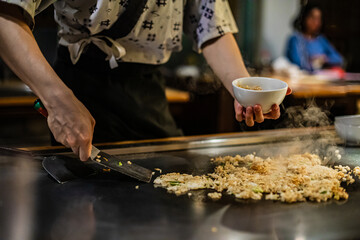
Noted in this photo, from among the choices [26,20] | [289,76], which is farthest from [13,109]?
[289,76]

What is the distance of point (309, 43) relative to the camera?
5.78 m

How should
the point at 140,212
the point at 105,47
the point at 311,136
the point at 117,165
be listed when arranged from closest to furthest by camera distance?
the point at 140,212 < the point at 117,165 < the point at 105,47 < the point at 311,136

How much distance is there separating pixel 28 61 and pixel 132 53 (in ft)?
1.99

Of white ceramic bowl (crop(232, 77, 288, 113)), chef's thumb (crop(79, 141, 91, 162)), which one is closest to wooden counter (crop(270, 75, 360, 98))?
white ceramic bowl (crop(232, 77, 288, 113))

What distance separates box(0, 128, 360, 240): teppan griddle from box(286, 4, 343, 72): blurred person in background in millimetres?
4671

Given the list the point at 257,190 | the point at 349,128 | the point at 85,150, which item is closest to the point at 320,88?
the point at 349,128

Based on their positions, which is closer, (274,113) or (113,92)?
(274,113)

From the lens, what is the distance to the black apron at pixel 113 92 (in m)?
1.71

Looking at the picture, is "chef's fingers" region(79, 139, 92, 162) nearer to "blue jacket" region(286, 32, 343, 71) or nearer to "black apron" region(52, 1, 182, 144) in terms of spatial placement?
"black apron" region(52, 1, 182, 144)

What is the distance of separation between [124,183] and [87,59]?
27.3 inches

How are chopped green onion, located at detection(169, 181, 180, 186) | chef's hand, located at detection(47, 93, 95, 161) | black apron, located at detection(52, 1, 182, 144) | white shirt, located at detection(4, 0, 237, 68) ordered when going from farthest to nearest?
1. black apron, located at detection(52, 1, 182, 144)
2. white shirt, located at detection(4, 0, 237, 68)
3. chopped green onion, located at detection(169, 181, 180, 186)
4. chef's hand, located at detection(47, 93, 95, 161)

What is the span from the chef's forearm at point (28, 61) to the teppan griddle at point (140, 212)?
0.28m

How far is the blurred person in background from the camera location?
5.63 meters

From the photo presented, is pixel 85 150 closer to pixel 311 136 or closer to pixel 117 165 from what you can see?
pixel 117 165
